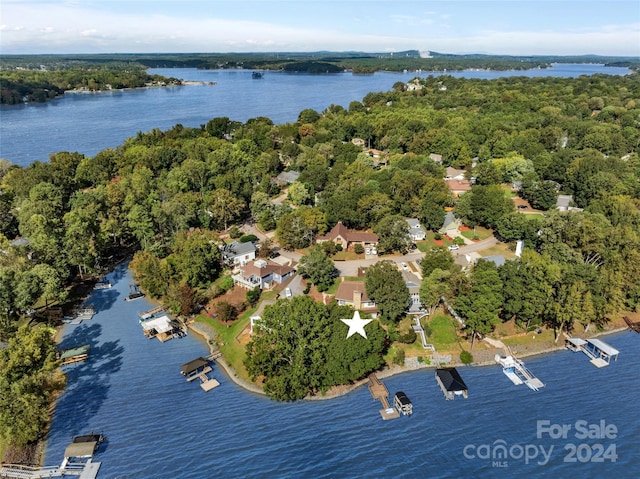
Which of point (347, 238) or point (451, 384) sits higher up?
point (347, 238)

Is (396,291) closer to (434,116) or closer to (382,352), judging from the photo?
(382,352)

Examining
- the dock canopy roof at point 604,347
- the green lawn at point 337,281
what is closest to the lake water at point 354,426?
the dock canopy roof at point 604,347

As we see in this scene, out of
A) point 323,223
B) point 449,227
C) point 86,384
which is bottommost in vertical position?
point 86,384

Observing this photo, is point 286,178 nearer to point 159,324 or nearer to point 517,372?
point 159,324

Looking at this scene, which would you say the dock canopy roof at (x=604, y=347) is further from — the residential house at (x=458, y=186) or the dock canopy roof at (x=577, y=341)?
the residential house at (x=458, y=186)

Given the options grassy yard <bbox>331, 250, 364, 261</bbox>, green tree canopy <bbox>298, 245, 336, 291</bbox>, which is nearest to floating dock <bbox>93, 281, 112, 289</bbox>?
green tree canopy <bbox>298, 245, 336, 291</bbox>

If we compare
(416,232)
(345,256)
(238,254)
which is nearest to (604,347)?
(416,232)

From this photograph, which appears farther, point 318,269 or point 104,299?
point 104,299
